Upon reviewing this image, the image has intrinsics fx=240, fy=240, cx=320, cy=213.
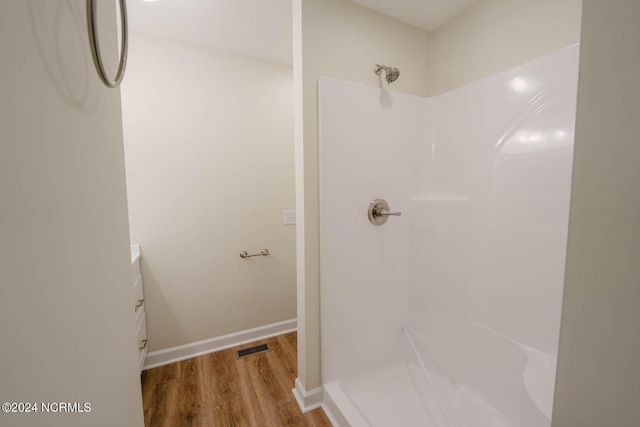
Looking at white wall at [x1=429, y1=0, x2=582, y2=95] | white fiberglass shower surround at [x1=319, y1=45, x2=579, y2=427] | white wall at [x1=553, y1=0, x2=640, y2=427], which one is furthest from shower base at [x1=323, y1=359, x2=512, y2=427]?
white wall at [x1=429, y1=0, x2=582, y2=95]

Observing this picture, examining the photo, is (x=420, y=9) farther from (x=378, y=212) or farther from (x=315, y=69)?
(x=378, y=212)

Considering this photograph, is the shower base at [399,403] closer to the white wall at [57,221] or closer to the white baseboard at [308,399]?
the white baseboard at [308,399]

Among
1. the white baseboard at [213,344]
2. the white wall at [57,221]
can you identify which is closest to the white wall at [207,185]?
the white baseboard at [213,344]

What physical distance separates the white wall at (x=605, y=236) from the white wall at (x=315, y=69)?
3.66 feet

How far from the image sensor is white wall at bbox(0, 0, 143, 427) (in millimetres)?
330

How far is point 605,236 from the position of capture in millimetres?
293

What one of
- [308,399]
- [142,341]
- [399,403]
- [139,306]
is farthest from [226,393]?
[399,403]

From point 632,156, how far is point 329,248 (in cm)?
122

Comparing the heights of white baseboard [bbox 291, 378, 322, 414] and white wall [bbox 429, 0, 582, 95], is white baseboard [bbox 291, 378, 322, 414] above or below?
below

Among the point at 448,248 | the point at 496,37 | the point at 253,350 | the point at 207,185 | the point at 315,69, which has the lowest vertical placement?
the point at 253,350

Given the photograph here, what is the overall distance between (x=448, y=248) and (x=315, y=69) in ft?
4.34

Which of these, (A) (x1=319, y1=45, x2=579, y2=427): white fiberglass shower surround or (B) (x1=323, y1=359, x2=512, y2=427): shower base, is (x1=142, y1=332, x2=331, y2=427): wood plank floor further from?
(A) (x1=319, y1=45, x2=579, y2=427): white fiberglass shower surround

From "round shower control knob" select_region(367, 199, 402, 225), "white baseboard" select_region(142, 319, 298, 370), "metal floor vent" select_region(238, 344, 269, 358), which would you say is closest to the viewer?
"round shower control knob" select_region(367, 199, 402, 225)

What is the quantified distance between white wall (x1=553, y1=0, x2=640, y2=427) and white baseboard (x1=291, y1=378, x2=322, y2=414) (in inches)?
56.0
